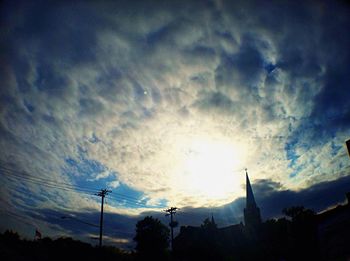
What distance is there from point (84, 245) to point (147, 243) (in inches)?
551

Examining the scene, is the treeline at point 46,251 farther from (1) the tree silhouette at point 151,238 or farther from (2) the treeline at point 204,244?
(1) the tree silhouette at point 151,238

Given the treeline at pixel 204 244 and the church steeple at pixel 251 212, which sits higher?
the church steeple at pixel 251 212

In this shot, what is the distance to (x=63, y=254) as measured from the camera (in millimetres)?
33094

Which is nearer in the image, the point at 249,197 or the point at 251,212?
the point at 251,212

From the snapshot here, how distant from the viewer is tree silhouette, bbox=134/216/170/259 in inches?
1797

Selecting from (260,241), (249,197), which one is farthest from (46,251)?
(249,197)

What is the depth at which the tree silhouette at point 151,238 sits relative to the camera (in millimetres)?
45656

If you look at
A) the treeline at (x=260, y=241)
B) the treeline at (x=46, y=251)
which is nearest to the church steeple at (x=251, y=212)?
the treeline at (x=260, y=241)

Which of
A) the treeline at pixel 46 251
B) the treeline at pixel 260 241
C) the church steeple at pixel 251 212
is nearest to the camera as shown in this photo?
the treeline at pixel 46 251

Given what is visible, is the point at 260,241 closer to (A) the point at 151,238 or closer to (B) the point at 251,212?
(B) the point at 251,212

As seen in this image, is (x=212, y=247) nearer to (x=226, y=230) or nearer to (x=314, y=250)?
(x=314, y=250)

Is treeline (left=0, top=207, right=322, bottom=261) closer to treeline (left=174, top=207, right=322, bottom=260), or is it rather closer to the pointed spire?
treeline (left=174, top=207, right=322, bottom=260)

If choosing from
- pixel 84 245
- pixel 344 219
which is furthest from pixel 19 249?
pixel 344 219

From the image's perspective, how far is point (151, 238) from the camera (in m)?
47.2
